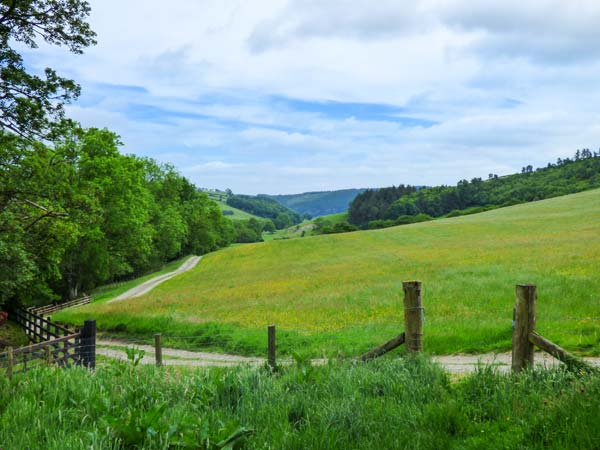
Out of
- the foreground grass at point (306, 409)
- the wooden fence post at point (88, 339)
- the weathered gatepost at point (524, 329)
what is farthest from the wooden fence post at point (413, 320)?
the wooden fence post at point (88, 339)

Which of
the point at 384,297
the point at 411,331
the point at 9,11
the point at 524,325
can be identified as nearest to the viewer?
the point at 524,325

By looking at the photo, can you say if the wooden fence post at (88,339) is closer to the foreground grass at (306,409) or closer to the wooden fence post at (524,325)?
the foreground grass at (306,409)

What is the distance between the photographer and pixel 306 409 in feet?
21.4

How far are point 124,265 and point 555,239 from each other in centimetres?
4305

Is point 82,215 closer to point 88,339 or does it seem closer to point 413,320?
point 88,339

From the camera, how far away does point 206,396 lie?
23.0ft

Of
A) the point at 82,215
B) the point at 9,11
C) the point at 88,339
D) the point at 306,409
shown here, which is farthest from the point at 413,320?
the point at 82,215

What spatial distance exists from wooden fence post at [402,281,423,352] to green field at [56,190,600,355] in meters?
2.46

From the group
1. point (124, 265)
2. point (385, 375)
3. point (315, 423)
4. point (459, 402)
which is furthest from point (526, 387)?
point (124, 265)

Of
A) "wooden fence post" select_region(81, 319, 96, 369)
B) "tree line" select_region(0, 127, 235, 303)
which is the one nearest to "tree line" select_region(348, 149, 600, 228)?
"tree line" select_region(0, 127, 235, 303)

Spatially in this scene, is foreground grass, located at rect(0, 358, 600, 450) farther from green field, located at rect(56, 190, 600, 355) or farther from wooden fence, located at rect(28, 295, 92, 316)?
wooden fence, located at rect(28, 295, 92, 316)

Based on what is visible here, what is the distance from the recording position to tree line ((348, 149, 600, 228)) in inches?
5212

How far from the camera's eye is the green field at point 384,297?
1602 cm

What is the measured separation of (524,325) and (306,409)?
3724 millimetres
